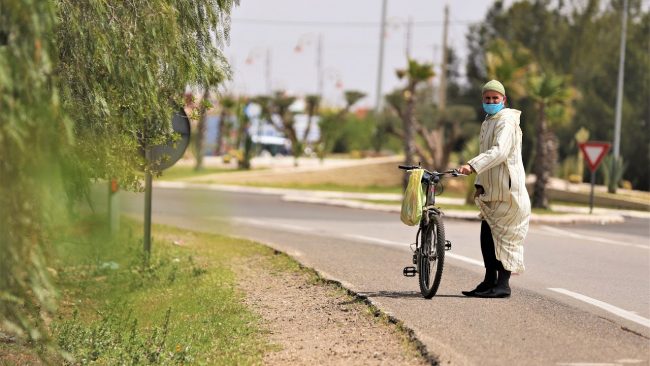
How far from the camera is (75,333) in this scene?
1069cm

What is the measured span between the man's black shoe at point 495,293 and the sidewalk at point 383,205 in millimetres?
14398

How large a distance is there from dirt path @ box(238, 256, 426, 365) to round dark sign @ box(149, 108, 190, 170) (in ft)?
4.98

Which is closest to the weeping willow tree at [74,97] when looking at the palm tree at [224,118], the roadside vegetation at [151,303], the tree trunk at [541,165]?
the roadside vegetation at [151,303]

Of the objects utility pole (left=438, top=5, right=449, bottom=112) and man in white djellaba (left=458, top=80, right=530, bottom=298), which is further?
utility pole (left=438, top=5, right=449, bottom=112)

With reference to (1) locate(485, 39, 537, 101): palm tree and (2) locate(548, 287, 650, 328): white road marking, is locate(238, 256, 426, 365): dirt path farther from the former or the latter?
(1) locate(485, 39, 537, 101): palm tree

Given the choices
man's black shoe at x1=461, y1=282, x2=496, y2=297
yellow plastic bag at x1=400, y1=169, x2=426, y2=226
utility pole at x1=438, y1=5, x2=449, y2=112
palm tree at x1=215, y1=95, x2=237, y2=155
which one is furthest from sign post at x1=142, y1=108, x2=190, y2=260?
palm tree at x1=215, y1=95, x2=237, y2=155

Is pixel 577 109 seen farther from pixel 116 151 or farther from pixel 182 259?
pixel 116 151

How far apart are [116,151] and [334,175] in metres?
30.6

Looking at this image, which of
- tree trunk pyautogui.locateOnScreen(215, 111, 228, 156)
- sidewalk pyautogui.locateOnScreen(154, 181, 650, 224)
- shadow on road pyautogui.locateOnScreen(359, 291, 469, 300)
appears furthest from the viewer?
tree trunk pyautogui.locateOnScreen(215, 111, 228, 156)

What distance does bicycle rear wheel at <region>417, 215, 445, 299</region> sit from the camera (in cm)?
1004

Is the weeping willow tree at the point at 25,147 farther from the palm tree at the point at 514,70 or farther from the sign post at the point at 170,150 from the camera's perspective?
the palm tree at the point at 514,70

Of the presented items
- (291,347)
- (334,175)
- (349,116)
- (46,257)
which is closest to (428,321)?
(291,347)

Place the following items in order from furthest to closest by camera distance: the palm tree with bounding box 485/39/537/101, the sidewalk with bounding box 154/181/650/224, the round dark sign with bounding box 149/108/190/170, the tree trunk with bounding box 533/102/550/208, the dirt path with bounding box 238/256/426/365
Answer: the palm tree with bounding box 485/39/537/101, the tree trunk with bounding box 533/102/550/208, the sidewalk with bounding box 154/181/650/224, the round dark sign with bounding box 149/108/190/170, the dirt path with bounding box 238/256/426/365

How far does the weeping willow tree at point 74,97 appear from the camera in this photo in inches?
256
